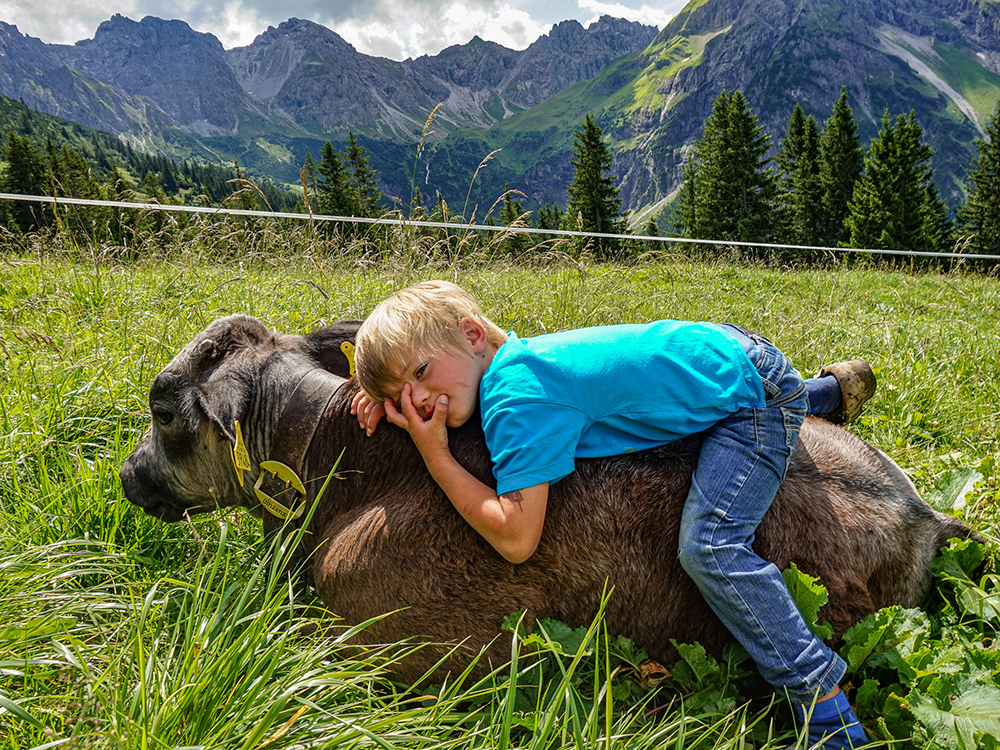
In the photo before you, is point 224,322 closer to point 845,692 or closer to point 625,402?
point 625,402

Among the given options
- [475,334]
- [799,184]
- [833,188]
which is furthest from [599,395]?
[799,184]

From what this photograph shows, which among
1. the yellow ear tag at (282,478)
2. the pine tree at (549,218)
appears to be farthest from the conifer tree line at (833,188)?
the yellow ear tag at (282,478)

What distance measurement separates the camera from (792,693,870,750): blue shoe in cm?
212

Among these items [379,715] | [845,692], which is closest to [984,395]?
[845,692]

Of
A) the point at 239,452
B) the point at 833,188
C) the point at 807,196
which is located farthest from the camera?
the point at 807,196

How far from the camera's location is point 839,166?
187ft

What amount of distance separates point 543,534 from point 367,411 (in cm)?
92

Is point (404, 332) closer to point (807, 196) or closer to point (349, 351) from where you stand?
point (349, 351)

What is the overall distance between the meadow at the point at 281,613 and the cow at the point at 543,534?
0.12 m

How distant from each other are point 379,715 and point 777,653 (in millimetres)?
1429

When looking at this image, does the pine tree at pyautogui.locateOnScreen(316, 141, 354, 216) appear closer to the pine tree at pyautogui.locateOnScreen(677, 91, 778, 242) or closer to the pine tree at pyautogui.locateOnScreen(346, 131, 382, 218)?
the pine tree at pyautogui.locateOnScreen(346, 131, 382, 218)

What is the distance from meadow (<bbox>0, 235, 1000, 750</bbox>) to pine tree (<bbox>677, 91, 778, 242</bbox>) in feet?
169

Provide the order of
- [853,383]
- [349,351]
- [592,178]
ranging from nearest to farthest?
1. [349,351]
2. [853,383]
3. [592,178]

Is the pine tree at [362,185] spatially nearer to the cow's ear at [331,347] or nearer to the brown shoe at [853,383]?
the cow's ear at [331,347]
